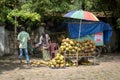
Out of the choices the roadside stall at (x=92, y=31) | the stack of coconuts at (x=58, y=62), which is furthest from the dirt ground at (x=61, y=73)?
the roadside stall at (x=92, y=31)

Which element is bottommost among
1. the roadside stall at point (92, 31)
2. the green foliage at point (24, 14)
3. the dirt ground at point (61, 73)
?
the dirt ground at point (61, 73)

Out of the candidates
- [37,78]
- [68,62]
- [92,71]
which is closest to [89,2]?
[68,62]

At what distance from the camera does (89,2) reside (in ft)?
79.5

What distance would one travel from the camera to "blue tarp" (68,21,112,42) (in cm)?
2277

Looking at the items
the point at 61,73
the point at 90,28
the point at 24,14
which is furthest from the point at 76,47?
the point at 90,28

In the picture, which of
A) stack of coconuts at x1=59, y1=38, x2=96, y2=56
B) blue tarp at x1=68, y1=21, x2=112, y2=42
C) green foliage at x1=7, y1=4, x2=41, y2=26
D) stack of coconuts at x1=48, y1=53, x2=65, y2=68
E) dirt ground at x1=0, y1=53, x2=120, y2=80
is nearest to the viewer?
dirt ground at x1=0, y1=53, x2=120, y2=80

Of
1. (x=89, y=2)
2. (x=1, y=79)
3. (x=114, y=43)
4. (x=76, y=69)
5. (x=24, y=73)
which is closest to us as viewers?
(x=1, y=79)

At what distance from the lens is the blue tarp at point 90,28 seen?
896 inches

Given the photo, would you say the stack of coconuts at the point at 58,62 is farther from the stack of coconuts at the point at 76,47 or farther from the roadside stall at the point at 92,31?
the roadside stall at the point at 92,31

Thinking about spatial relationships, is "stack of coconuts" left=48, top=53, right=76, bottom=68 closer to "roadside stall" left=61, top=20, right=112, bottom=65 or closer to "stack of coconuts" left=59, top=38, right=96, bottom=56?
"stack of coconuts" left=59, top=38, right=96, bottom=56

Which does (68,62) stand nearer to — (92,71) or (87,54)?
(87,54)

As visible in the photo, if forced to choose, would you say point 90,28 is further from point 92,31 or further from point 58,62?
point 58,62

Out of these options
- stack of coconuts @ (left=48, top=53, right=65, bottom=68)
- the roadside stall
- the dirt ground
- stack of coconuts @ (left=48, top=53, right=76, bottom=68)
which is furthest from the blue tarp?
stack of coconuts @ (left=48, top=53, right=65, bottom=68)

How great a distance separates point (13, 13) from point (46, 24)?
22.2 ft
